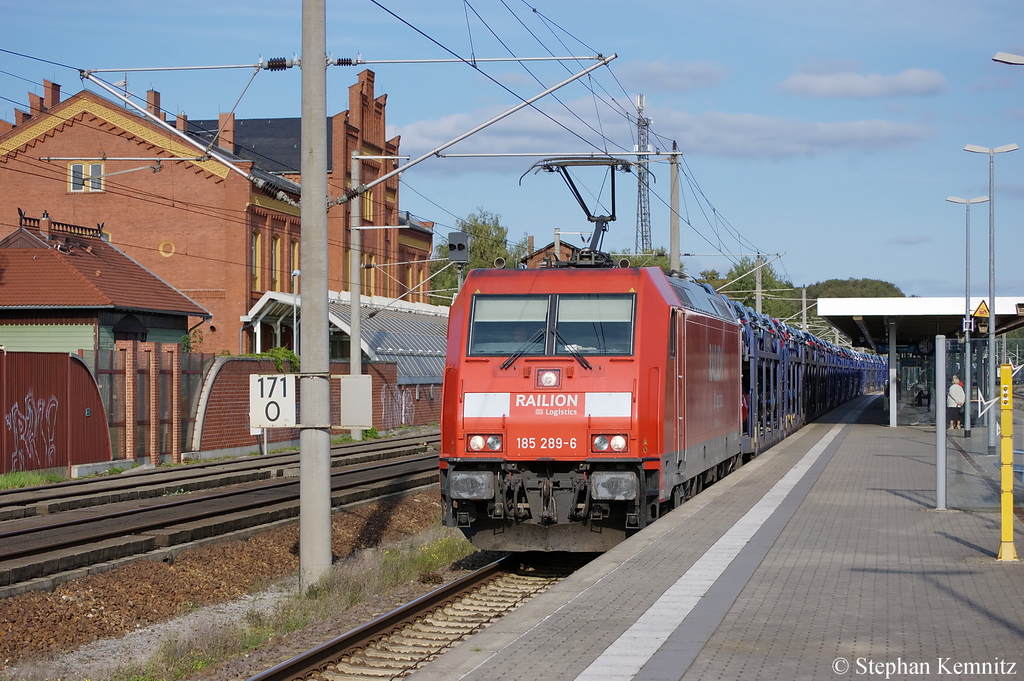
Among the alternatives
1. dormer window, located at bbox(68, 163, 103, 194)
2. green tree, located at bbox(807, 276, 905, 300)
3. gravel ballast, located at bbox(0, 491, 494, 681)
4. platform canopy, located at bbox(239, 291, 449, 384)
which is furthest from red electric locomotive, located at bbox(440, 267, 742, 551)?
green tree, located at bbox(807, 276, 905, 300)

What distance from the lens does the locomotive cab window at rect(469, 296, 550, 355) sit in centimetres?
1230

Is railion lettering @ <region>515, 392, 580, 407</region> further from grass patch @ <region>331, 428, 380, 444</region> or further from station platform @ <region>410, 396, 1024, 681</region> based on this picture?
grass patch @ <region>331, 428, 380, 444</region>

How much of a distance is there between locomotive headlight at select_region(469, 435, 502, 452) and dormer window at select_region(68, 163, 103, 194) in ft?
127

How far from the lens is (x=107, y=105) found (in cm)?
4603

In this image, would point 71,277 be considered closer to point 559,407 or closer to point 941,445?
point 559,407

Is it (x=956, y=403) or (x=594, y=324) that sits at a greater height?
(x=594, y=324)

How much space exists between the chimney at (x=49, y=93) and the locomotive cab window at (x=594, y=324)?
154 feet

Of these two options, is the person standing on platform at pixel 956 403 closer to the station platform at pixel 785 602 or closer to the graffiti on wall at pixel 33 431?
the station platform at pixel 785 602

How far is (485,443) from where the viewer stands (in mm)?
11750

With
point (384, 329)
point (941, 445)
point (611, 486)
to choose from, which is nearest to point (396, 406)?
point (384, 329)

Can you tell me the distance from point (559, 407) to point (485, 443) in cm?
85

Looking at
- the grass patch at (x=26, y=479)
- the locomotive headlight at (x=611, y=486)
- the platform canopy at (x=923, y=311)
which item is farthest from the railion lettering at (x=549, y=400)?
the platform canopy at (x=923, y=311)

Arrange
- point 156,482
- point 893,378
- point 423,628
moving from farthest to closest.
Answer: point 893,378 < point 156,482 < point 423,628

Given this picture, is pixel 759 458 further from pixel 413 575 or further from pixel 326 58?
pixel 326 58
